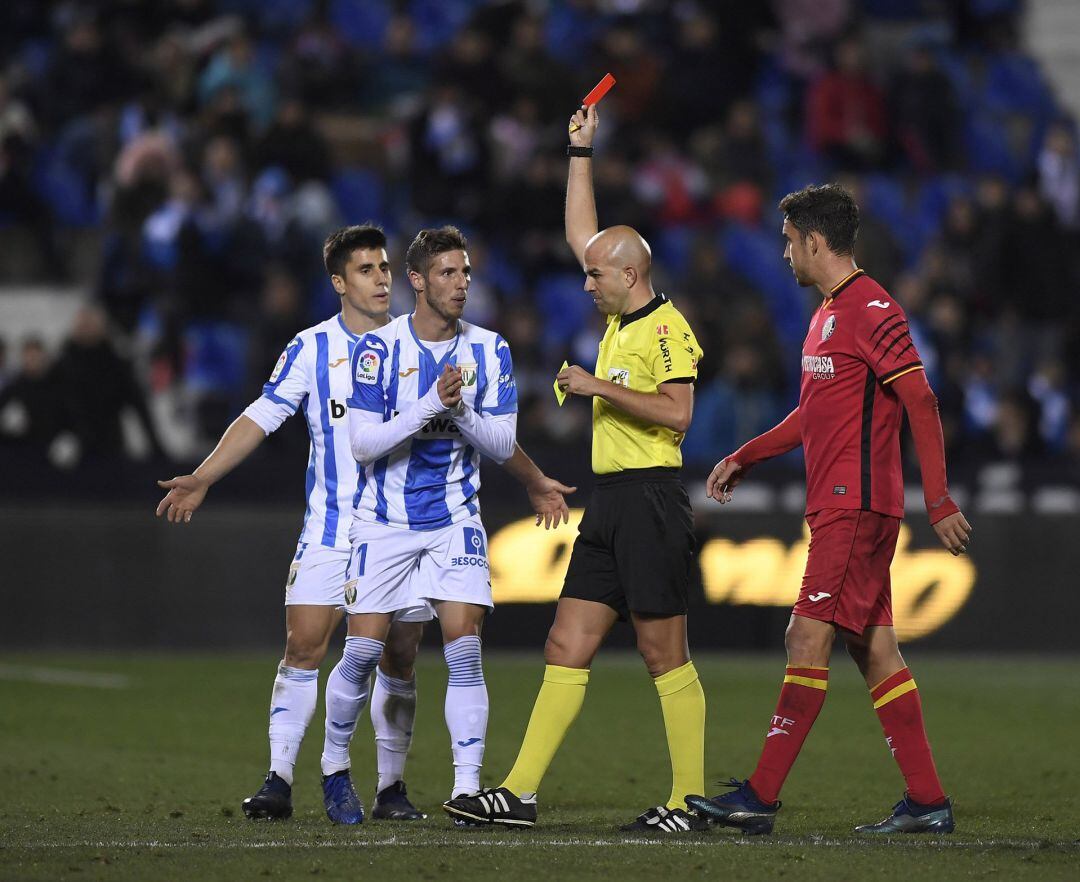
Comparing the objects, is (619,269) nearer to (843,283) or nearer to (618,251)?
(618,251)

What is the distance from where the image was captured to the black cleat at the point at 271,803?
6855mm

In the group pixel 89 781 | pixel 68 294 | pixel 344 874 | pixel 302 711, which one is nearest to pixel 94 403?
pixel 68 294

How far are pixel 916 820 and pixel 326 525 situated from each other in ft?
8.29

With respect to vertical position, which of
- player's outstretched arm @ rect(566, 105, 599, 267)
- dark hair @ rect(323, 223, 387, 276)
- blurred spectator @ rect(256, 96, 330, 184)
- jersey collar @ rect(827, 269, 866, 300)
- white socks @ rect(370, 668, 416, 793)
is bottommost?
white socks @ rect(370, 668, 416, 793)

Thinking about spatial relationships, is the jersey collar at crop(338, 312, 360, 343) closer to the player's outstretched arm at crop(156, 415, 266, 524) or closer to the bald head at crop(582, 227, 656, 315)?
the player's outstretched arm at crop(156, 415, 266, 524)

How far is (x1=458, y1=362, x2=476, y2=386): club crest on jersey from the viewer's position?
703 cm

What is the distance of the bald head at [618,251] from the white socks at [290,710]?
6.32ft

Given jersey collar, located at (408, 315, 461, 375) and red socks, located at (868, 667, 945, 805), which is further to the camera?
jersey collar, located at (408, 315, 461, 375)

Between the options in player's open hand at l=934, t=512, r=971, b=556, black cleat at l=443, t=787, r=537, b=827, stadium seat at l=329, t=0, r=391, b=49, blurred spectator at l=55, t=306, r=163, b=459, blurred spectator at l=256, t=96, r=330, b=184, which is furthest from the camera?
stadium seat at l=329, t=0, r=391, b=49

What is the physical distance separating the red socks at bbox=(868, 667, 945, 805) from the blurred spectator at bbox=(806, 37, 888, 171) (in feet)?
42.4

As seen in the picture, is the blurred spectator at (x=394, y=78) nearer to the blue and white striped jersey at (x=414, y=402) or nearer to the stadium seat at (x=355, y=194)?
the stadium seat at (x=355, y=194)

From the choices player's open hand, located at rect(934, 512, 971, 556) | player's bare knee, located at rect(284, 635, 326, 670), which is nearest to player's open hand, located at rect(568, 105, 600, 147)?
player's open hand, located at rect(934, 512, 971, 556)

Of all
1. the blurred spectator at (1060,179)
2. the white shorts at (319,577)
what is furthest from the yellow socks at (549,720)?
the blurred spectator at (1060,179)

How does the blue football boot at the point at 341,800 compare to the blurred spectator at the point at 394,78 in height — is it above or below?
below
